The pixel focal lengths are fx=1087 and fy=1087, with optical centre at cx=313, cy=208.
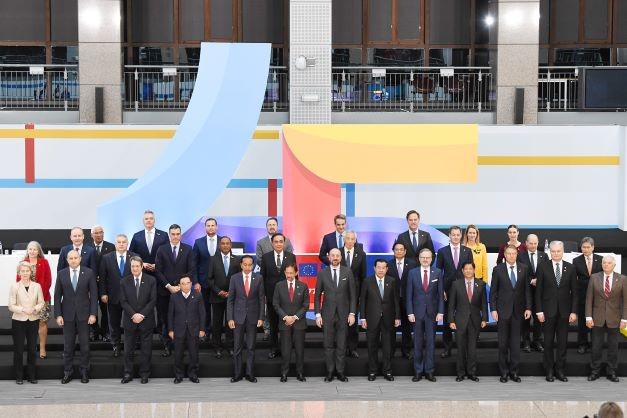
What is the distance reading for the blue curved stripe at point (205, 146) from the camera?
1222cm

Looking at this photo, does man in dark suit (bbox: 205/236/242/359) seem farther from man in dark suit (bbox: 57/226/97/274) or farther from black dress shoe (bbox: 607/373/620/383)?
black dress shoe (bbox: 607/373/620/383)

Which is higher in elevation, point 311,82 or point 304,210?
point 311,82

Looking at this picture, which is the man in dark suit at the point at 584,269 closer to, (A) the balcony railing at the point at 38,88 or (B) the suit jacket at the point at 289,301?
(B) the suit jacket at the point at 289,301

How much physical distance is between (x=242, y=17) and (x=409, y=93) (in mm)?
3615

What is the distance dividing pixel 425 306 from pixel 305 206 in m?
2.17

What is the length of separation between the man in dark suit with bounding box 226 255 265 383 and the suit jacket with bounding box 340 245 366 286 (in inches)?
41.5

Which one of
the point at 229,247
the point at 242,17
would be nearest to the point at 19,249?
the point at 229,247

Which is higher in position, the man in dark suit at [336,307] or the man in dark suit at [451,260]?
the man in dark suit at [451,260]

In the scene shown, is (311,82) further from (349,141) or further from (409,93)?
(349,141)

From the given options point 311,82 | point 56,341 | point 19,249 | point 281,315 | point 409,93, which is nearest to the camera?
point 281,315

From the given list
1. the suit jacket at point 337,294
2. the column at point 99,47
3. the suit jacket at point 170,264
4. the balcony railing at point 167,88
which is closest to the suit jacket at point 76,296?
the suit jacket at point 170,264

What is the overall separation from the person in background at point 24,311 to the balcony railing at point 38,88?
29.9ft

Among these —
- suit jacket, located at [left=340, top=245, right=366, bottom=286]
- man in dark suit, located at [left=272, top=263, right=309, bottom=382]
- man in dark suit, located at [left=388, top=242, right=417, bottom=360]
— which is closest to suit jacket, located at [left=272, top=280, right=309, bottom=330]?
man in dark suit, located at [left=272, top=263, right=309, bottom=382]

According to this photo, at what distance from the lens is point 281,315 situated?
1076 centimetres
